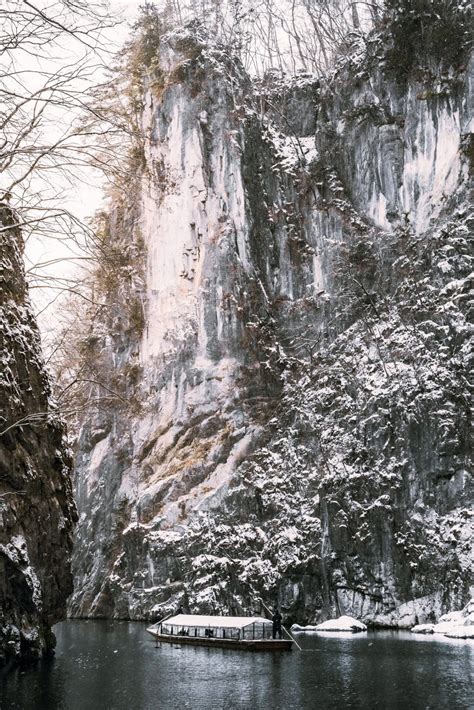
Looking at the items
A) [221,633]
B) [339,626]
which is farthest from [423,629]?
[221,633]

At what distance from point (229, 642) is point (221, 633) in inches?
53.6

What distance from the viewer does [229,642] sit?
2650cm

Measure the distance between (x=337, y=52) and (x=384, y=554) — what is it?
31.8m

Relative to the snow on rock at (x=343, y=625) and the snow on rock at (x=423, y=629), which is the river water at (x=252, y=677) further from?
the snow on rock at (x=343, y=625)

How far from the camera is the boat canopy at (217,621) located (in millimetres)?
27047


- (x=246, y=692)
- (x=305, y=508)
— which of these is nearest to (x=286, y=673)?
(x=246, y=692)

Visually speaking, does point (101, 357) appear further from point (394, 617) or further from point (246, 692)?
point (246, 692)

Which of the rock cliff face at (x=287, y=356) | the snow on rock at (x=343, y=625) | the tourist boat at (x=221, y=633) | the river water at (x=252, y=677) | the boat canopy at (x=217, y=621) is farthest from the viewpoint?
the rock cliff face at (x=287, y=356)

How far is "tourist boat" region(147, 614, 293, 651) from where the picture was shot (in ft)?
83.2

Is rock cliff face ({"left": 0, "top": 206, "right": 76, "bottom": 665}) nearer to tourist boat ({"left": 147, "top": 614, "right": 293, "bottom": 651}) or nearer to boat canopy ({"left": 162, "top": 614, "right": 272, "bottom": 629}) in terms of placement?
tourist boat ({"left": 147, "top": 614, "right": 293, "bottom": 651})

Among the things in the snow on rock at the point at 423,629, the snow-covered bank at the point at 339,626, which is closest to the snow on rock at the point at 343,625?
the snow-covered bank at the point at 339,626

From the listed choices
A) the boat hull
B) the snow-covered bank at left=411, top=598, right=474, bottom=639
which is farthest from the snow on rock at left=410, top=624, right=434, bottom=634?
the boat hull

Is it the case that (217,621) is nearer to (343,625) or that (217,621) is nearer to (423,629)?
(343,625)

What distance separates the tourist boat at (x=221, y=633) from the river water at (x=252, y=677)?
2.40 feet
